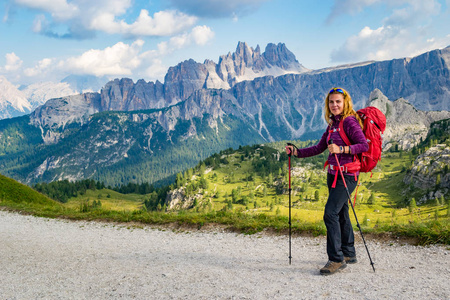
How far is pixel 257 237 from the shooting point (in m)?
13.6

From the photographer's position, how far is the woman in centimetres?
859

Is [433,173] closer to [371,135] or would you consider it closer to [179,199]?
[179,199]

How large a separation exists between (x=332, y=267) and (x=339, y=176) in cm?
289

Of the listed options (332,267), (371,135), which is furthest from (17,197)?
(371,135)

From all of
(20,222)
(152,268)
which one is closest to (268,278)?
(152,268)

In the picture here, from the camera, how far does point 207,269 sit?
9.75 meters

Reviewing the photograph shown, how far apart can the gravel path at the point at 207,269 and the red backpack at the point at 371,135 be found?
11.3ft

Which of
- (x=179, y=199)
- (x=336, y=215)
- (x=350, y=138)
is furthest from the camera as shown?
(x=179, y=199)

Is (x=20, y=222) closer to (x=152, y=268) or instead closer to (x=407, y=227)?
(x=152, y=268)

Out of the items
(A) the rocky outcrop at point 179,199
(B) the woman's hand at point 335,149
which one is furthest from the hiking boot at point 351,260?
(A) the rocky outcrop at point 179,199

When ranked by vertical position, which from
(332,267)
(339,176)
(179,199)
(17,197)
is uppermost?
(339,176)

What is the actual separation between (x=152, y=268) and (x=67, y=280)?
300cm

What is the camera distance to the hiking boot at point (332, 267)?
854 cm

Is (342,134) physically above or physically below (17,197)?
above
